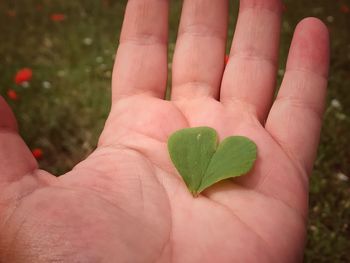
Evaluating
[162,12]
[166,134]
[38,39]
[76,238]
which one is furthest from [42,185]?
[38,39]

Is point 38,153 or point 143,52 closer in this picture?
point 143,52

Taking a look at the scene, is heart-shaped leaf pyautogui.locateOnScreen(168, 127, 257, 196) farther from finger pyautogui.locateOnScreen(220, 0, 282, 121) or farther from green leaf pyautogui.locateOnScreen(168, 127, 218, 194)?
finger pyautogui.locateOnScreen(220, 0, 282, 121)

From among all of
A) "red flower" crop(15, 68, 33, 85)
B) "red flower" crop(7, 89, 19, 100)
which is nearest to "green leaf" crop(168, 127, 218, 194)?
"red flower" crop(7, 89, 19, 100)

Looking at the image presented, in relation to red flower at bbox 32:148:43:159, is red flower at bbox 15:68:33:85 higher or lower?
higher

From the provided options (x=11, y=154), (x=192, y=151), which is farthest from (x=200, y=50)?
(x=11, y=154)

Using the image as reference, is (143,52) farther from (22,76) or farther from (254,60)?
(22,76)

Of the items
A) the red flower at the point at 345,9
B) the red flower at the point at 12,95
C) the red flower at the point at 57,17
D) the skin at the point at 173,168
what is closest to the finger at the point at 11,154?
the skin at the point at 173,168

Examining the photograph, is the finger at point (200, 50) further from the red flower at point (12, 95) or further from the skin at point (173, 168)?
the red flower at point (12, 95)

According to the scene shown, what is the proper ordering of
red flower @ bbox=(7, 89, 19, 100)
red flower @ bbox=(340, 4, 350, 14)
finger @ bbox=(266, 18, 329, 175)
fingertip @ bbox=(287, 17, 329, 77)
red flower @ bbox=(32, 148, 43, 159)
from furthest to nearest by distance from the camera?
red flower @ bbox=(340, 4, 350, 14)
red flower @ bbox=(7, 89, 19, 100)
red flower @ bbox=(32, 148, 43, 159)
fingertip @ bbox=(287, 17, 329, 77)
finger @ bbox=(266, 18, 329, 175)
